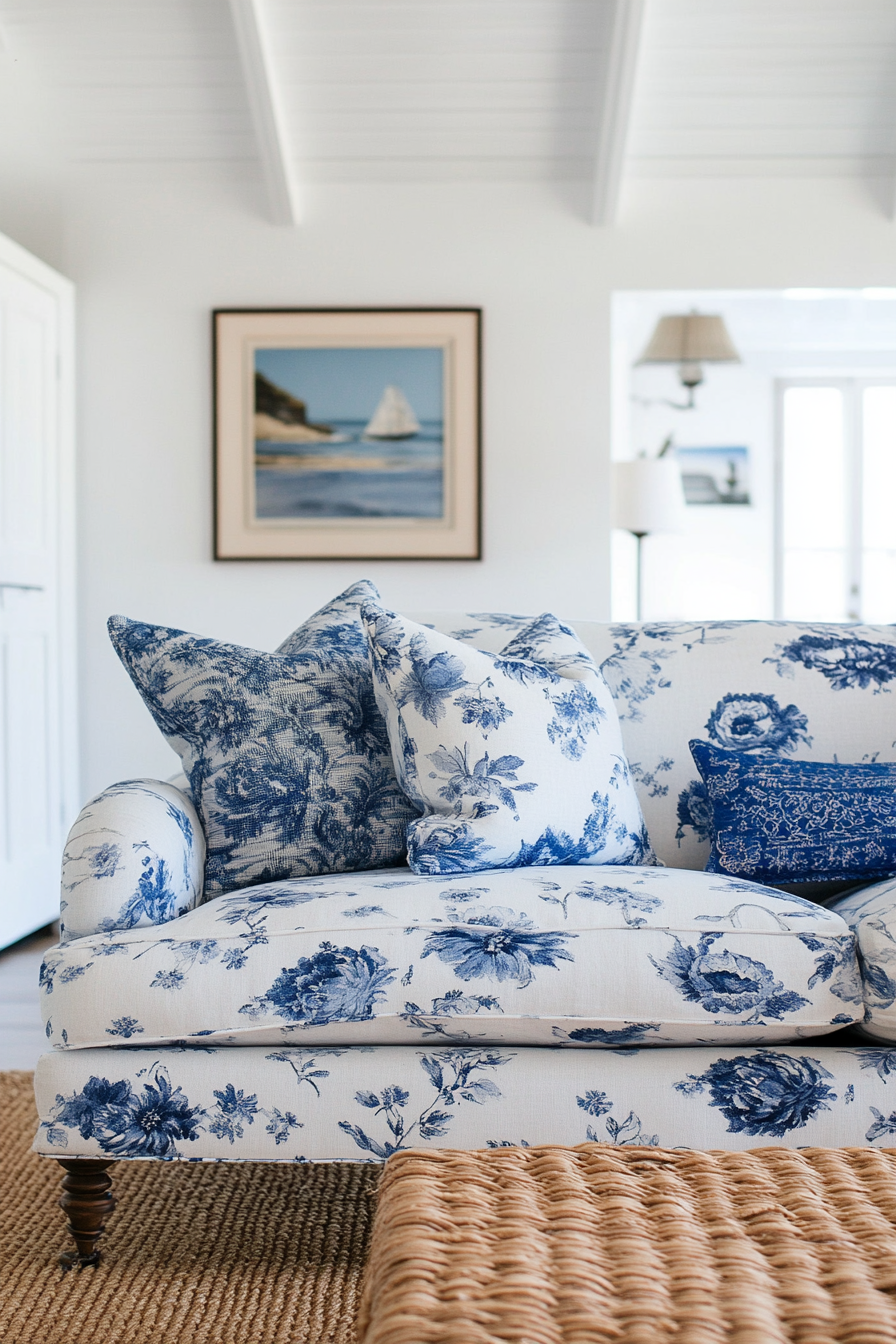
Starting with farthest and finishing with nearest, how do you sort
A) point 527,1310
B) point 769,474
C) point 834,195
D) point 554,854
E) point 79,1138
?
1. point 769,474
2. point 834,195
3. point 554,854
4. point 79,1138
5. point 527,1310

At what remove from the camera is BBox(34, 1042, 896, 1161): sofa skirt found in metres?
1.36

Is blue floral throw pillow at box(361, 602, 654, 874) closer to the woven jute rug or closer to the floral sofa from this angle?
the floral sofa

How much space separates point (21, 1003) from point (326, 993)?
171 cm

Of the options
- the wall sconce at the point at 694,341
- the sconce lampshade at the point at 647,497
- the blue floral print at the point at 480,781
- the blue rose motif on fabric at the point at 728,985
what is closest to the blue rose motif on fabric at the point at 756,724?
the blue floral print at the point at 480,781

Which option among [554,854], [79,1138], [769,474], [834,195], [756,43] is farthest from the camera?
[769,474]

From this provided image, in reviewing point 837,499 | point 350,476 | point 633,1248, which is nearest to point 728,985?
point 633,1248

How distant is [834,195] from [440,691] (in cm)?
304

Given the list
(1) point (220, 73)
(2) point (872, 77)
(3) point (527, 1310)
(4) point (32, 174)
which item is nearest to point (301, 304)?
(1) point (220, 73)

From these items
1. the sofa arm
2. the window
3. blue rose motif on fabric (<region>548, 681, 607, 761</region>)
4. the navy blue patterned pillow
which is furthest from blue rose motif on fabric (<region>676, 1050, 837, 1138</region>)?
the window

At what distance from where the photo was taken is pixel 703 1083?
137 cm

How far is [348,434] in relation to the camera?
3.91m

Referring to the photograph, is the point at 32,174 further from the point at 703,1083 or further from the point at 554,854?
the point at 703,1083

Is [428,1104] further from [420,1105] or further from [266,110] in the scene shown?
[266,110]

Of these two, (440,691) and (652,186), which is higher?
(652,186)
